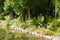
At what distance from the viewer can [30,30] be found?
99.4ft

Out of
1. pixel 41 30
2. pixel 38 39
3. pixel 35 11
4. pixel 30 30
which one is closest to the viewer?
pixel 38 39

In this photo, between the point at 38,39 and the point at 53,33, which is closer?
the point at 38,39

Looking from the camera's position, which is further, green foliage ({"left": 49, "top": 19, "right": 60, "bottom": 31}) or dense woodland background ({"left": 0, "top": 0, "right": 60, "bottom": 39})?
dense woodland background ({"left": 0, "top": 0, "right": 60, "bottom": 39})

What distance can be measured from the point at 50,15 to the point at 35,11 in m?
2.82

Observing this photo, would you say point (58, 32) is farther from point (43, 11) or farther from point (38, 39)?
point (43, 11)

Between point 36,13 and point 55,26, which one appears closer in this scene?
point 55,26

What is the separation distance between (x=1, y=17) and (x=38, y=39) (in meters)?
24.1

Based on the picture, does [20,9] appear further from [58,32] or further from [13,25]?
[58,32]

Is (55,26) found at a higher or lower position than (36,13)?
lower

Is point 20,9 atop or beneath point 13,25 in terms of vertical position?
atop

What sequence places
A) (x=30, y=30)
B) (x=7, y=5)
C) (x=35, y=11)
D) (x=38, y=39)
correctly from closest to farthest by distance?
(x=38, y=39), (x=30, y=30), (x=35, y=11), (x=7, y=5)

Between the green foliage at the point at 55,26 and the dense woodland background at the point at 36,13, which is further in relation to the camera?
the dense woodland background at the point at 36,13

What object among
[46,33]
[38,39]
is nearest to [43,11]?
[46,33]

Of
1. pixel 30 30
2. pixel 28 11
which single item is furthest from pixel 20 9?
pixel 30 30
